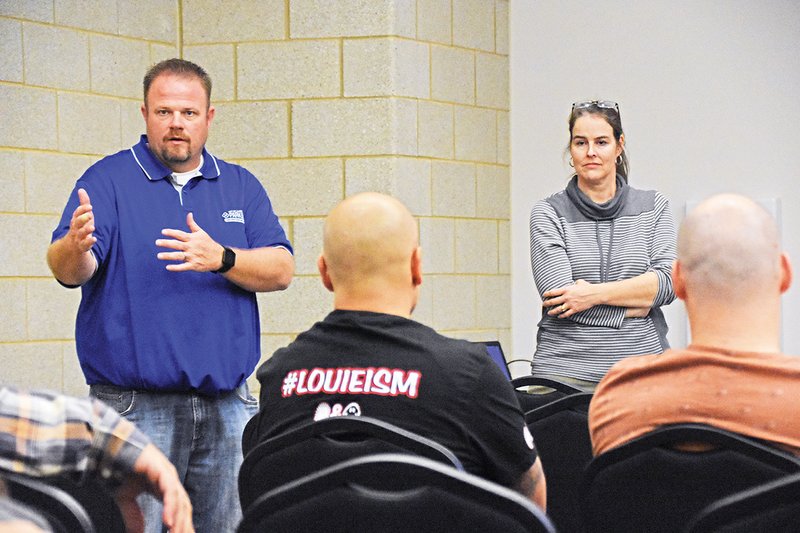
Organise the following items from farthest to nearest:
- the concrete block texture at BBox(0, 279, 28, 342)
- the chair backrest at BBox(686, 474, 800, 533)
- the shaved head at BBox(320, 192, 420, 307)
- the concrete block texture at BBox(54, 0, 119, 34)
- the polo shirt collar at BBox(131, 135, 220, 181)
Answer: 1. the concrete block texture at BBox(54, 0, 119, 34)
2. the concrete block texture at BBox(0, 279, 28, 342)
3. the polo shirt collar at BBox(131, 135, 220, 181)
4. the shaved head at BBox(320, 192, 420, 307)
5. the chair backrest at BBox(686, 474, 800, 533)

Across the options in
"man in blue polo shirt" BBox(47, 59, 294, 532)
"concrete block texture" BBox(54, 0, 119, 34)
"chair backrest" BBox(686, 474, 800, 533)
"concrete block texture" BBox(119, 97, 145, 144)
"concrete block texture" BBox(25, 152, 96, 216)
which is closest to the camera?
"chair backrest" BBox(686, 474, 800, 533)

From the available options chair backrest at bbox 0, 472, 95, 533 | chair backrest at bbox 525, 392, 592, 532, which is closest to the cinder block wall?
chair backrest at bbox 525, 392, 592, 532

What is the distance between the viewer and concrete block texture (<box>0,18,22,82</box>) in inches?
173

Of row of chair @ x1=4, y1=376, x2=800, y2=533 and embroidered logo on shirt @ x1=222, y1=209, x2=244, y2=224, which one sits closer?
row of chair @ x1=4, y1=376, x2=800, y2=533

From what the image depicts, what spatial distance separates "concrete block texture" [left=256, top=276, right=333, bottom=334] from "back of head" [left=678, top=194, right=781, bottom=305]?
10.7 feet

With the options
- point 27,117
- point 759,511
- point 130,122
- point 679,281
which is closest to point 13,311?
point 27,117

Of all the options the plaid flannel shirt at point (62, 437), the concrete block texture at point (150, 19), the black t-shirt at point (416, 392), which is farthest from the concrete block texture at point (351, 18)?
the plaid flannel shirt at point (62, 437)

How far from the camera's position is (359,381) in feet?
6.10

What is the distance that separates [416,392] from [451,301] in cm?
341

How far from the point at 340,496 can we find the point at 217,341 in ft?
5.49

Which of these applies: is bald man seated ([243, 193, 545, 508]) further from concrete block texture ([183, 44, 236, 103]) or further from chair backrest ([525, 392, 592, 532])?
concrete block texture ([183, 44, 236, 103])

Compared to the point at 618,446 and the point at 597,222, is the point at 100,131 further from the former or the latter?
the point at 618,446

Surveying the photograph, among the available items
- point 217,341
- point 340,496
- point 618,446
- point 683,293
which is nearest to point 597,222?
point 217,341

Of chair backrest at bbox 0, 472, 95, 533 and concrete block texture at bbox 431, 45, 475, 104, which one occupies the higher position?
concrete block texture at bbox 431, 45, 475, 104
